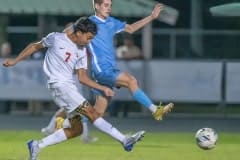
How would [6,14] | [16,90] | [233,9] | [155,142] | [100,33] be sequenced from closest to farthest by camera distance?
[100,33] < [155,142] < [233,9] < [16,90] < [6,14]

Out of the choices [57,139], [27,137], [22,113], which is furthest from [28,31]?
[57,139]

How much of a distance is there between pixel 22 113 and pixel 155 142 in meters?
9.36

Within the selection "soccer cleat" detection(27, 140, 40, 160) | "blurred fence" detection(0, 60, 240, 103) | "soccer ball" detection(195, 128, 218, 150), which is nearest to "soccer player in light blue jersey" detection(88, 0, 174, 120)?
"soccer ball" detection(195, 128, 218, 150)

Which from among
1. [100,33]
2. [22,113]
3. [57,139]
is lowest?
[22,113]

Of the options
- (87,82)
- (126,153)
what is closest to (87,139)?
(126,153)

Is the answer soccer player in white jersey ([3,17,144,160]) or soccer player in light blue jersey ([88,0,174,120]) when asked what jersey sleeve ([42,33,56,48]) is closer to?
soccer player in white jersey ([3,17,144,160])

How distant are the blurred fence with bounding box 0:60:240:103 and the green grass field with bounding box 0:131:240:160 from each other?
20.2 ft

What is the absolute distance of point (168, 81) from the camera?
25.6 m

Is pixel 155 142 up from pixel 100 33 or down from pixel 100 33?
down

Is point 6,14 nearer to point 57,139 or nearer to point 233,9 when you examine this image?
point 233,9

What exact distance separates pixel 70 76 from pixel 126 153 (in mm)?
2265

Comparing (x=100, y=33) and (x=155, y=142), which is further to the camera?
(x=155, y=142)

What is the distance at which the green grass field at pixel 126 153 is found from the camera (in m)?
14.5

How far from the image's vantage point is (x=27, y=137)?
18.7 meters
